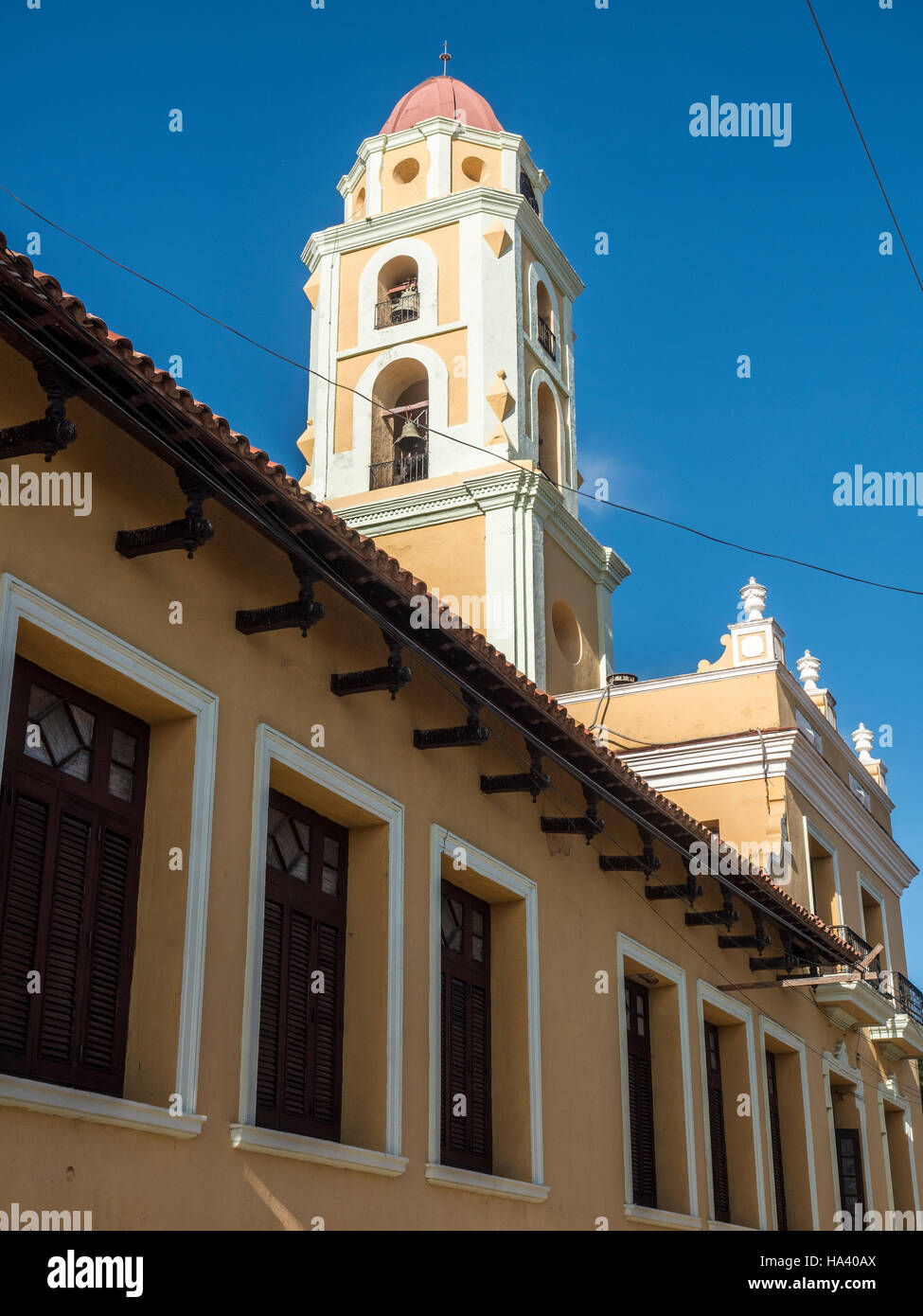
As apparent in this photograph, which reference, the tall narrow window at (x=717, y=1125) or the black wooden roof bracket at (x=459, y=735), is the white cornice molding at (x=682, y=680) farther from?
the black wooden roof bracket at (x=459, y=735)

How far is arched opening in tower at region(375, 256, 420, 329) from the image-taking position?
1043 inches

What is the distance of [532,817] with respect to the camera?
12.2m

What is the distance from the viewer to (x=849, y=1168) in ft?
62.8

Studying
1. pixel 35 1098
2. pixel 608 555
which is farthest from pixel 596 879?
pixel 608 555

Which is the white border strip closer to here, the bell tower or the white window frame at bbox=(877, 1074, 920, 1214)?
the white window frame at bbox=(877, 1074, 920, 1214)

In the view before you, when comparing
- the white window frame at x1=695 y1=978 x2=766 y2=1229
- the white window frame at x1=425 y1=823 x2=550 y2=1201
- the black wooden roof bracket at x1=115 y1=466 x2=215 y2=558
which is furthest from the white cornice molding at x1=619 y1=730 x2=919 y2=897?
the black wooden roof bracket at x1=115 y1=466 x2=215 y2=558

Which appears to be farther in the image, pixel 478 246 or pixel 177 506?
pixel 478 246

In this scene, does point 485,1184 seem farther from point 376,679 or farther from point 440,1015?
point 376,679

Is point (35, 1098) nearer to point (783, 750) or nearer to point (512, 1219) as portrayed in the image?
point (512, 1219)

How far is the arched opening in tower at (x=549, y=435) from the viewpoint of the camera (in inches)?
1052

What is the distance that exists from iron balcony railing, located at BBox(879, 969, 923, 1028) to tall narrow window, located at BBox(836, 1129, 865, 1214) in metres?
2.50

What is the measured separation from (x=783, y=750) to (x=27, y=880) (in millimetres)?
13246

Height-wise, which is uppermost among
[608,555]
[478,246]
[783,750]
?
[478,246]

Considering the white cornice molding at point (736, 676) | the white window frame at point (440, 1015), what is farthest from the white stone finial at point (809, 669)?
the white window frame at point (440, 1015)
